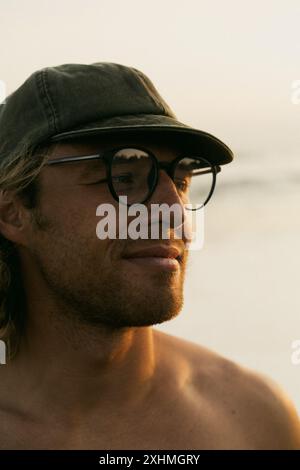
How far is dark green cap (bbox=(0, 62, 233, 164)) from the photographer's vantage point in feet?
14.2

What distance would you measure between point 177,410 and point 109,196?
112 centimetres

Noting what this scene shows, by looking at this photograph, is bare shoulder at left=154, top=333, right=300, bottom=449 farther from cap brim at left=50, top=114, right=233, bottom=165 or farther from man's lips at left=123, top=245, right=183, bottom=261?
cap brim at left=50, top=114, right=233, bottom=165

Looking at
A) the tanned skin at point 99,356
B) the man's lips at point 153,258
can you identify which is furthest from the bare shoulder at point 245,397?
the man's lips at point 153,258

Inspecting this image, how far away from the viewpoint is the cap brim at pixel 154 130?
4219mm

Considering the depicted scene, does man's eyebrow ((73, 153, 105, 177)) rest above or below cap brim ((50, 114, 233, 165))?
below

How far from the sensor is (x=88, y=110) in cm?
439

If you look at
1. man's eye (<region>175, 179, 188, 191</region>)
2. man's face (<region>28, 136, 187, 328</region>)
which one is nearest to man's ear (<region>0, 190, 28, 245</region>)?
man's face (<region>28, 136, 187, 328</region>)

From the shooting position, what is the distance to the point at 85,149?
4.37 m

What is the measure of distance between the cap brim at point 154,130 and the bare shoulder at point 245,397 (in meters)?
1.07

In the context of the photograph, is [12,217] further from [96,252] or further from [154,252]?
[154,252]

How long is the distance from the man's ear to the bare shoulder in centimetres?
95

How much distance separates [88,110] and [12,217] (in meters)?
0.70

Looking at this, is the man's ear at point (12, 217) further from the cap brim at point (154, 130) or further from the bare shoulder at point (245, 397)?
the bare shoulder at point (245, 397)

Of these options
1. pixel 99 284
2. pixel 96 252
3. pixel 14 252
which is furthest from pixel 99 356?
pixel 14 252
